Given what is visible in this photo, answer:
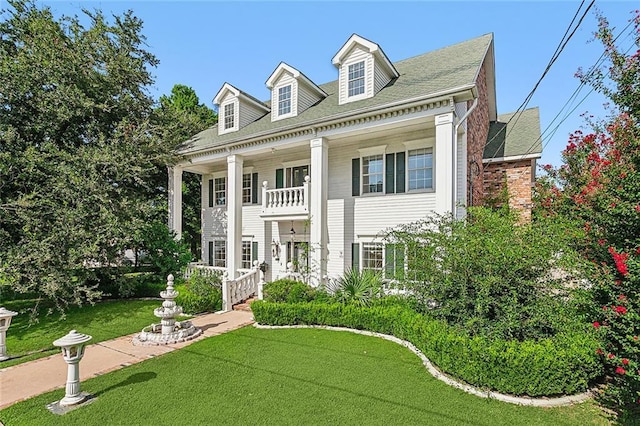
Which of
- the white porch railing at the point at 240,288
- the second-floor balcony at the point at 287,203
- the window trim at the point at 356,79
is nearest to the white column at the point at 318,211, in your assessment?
the second-floor balcony at the point at 287,203

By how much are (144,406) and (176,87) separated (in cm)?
2580

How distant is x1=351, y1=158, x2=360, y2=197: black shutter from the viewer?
1157 cm

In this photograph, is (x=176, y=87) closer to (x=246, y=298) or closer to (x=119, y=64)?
(x=119, y=64)

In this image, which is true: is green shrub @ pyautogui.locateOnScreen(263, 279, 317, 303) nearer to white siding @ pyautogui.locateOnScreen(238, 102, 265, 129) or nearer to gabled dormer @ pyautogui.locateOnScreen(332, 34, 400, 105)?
gabled dormer @ pyautogui.locateOnScreen(332, 34, 400, 105)

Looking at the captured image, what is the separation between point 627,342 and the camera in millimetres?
4105

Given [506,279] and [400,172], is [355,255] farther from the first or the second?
[506,279]

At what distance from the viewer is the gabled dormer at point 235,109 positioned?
564 inches

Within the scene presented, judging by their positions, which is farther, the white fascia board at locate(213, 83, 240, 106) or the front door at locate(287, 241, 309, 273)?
the white fascia board at locate(213, 83, 240, 106)

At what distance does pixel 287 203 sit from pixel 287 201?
0.60 ft

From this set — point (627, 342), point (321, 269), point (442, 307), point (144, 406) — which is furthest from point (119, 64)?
point (627, 342)

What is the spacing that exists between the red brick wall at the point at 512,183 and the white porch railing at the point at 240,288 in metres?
10.2

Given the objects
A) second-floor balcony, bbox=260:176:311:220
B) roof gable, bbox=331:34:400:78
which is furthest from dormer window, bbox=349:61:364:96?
second-floor balcony, bbox=260:176:311:220

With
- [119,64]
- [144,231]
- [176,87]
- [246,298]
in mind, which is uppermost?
[176,87]

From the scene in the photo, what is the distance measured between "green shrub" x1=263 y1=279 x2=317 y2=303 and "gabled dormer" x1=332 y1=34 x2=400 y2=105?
678 cm
